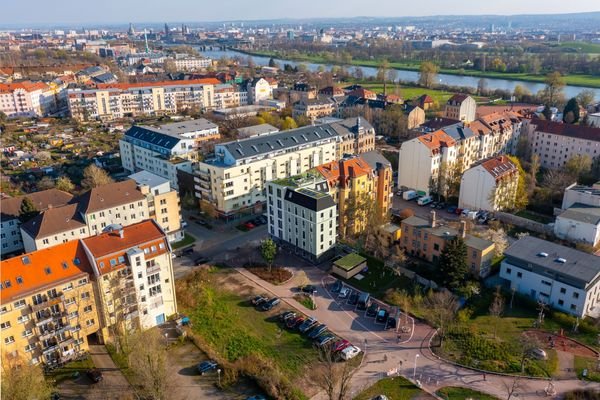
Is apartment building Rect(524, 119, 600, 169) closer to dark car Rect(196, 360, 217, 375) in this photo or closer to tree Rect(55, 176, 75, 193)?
dark car Rect(196, 360, 217, 375)

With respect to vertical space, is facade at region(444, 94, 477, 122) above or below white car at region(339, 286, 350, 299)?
above

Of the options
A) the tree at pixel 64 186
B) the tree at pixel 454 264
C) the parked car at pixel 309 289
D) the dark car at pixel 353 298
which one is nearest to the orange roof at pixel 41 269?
the parked car at pixel 309 289

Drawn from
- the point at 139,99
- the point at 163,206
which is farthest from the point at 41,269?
the point at 139,99

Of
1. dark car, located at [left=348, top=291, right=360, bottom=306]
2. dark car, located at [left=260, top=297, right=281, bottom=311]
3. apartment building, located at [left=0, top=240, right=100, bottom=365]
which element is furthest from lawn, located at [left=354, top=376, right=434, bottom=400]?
apartment building, located at [left=0, top=240, right=100, bottom=365]

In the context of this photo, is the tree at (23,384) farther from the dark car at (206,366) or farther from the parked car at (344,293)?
the parked car at (344,293)

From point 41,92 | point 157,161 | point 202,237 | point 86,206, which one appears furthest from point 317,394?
point 41,92

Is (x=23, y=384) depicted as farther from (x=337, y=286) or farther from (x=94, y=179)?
(x=94, y=179)

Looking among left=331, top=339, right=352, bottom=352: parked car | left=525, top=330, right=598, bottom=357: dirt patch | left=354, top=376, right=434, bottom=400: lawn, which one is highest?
left=331, top=339, right=352, bottom=352: parked car
